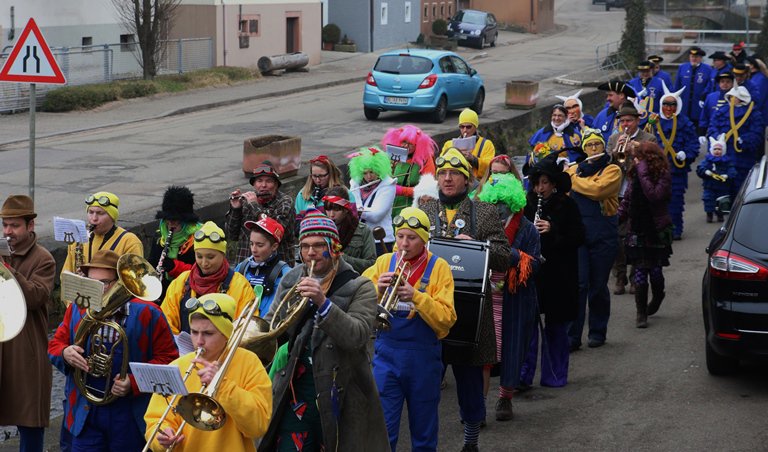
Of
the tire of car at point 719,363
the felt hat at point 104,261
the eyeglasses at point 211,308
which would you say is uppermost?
the felt hat at point 104,261

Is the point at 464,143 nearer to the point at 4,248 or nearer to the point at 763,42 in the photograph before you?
the point at 4,248

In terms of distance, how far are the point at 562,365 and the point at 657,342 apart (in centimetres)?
153

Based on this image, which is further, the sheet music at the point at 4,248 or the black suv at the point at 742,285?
the black suv at the point at 742,285

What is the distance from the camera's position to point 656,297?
11289mm

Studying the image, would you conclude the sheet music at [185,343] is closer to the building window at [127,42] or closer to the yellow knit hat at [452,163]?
the yellow knit hat at [452,163]

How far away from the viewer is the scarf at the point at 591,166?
10.4 metres

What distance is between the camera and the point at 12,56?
10977 mm

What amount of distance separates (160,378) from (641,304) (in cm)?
703

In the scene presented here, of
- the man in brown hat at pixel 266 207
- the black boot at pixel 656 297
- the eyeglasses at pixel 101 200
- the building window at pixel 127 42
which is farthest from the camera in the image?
the building window at pixel 127 42

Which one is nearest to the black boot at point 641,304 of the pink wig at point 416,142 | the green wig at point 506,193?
the pink wig at point 416,142

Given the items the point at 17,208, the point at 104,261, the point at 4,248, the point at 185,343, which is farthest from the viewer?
the point at 17,208

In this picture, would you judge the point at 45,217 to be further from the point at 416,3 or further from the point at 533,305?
the point at 416,3

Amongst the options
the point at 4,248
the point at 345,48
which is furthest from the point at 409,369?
the point at 345,48

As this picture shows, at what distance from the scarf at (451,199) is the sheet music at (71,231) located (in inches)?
95.2
